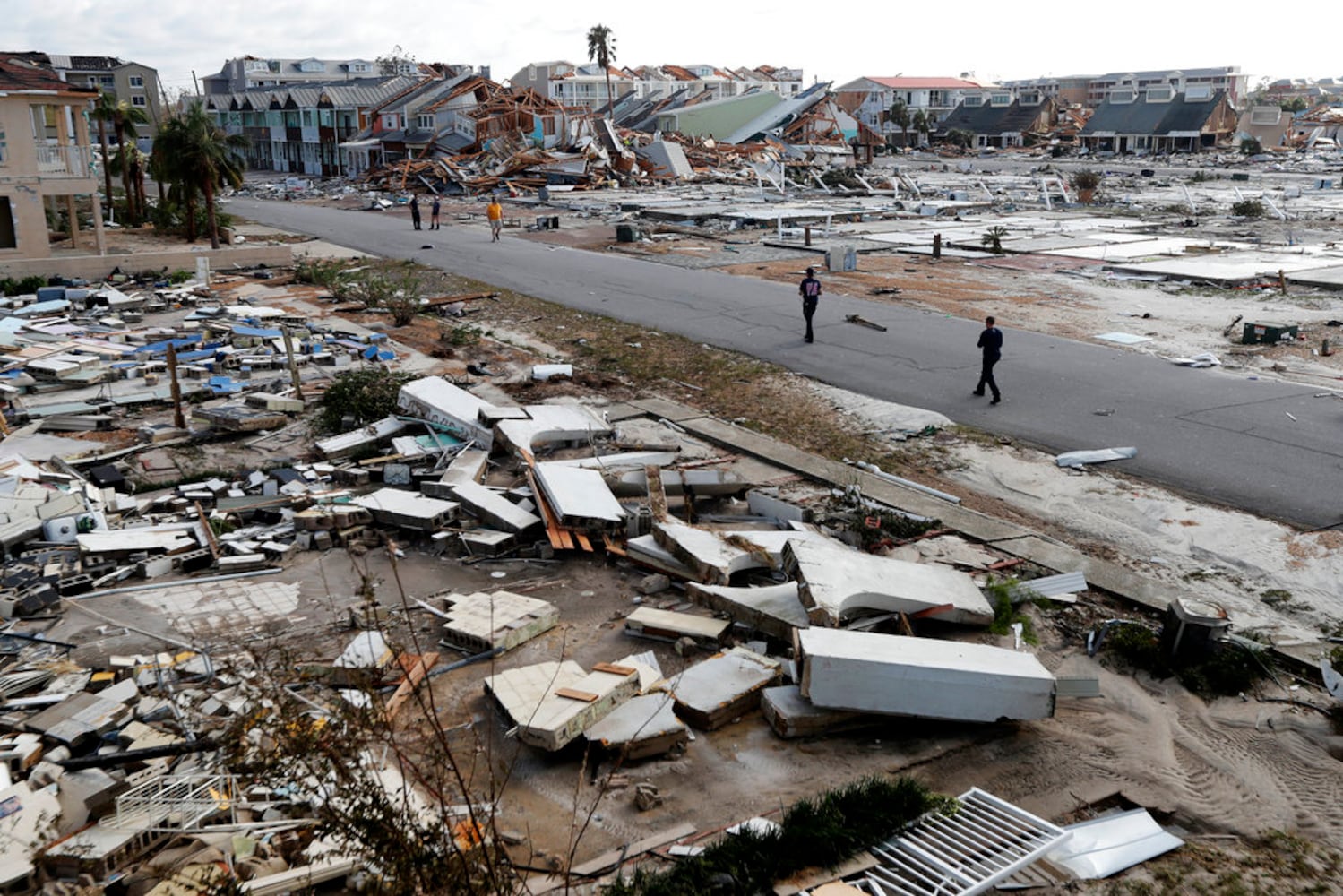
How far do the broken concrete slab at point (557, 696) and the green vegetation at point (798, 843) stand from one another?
1357 mm

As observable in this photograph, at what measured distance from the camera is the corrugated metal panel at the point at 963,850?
5.59 m

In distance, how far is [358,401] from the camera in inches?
566

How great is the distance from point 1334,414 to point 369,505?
13227 mm

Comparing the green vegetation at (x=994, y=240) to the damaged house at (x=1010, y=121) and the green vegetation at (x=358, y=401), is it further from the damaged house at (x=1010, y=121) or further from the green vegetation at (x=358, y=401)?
the damaged house at (x=1010, y=121)

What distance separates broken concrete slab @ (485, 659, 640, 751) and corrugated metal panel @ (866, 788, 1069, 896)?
6.90ft

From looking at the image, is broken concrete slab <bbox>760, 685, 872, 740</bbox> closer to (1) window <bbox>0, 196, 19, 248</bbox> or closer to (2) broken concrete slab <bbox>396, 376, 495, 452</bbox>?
(2) broken concrete slab <bbox>396, 376, 495, 452</bbox>

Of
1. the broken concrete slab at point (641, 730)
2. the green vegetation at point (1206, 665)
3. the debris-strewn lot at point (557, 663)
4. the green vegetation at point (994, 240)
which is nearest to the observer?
the debris-strewn lot at point (557, 663)

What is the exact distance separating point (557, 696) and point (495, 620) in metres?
1.50

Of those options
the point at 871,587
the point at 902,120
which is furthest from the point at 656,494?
the point at 902,120

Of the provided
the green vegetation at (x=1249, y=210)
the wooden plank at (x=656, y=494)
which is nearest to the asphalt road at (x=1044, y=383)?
the wooden plank at (x=656, y=494)

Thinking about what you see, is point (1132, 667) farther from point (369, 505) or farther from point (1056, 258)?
point (1056, 258)

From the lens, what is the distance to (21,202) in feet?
93.2

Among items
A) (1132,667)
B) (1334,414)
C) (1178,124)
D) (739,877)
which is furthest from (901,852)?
(1178,124)

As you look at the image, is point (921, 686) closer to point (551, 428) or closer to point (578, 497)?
point (578, 497)
